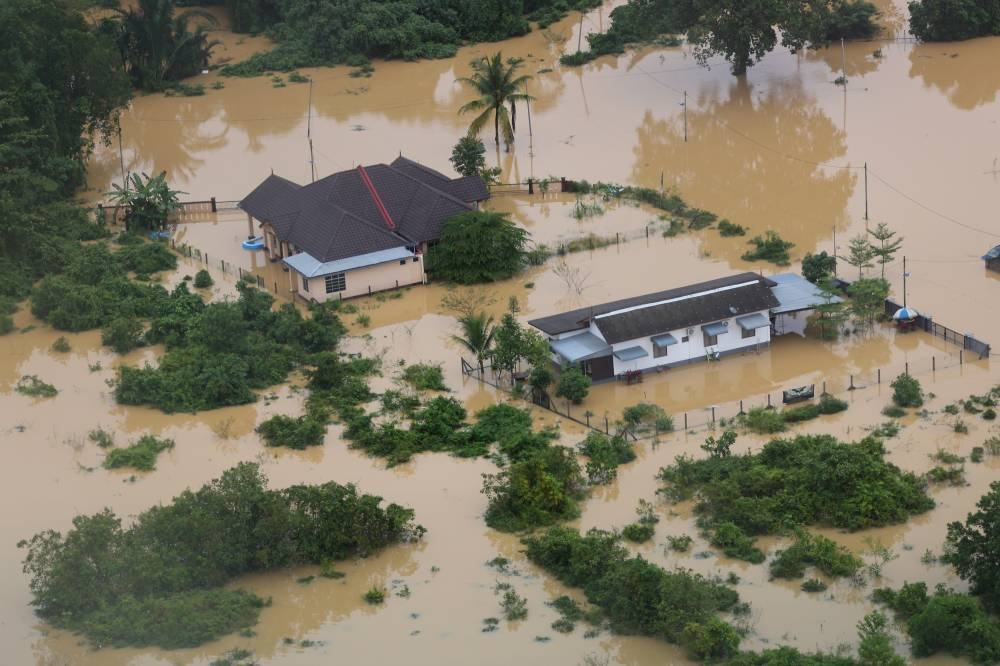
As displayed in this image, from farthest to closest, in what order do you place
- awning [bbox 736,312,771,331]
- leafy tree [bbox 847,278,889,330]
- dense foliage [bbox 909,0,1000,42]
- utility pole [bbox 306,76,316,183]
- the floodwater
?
dense foliage [bbox 909,0,1000,42] → utility pole [bbox 306,76,316,183] → leafy tree [bbox 847,278,889,330] → awning [bbox 736,312,771,331] → the floodwater

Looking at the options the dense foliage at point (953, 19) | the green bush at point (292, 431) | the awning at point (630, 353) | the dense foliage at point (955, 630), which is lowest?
the dense foliage at point (955, 630)

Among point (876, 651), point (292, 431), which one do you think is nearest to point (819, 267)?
→ point (292, 431)

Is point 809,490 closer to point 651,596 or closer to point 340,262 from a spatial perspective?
point 651,596

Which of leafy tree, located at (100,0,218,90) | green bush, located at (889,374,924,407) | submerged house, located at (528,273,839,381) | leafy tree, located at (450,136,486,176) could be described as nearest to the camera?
green bush, located at (889,374,924,407)

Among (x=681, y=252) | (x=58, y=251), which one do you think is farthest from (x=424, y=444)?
(x=58, y=251)

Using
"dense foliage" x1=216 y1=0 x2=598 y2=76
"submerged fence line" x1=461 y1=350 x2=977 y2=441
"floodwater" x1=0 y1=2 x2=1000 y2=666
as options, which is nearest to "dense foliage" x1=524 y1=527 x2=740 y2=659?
"floodwater" x1=0 y1=2 x2=1000 y2=666

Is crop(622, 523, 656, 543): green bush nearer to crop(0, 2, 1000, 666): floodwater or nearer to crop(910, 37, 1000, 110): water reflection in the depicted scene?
crop(0, 2, 1000, 666): floodwater

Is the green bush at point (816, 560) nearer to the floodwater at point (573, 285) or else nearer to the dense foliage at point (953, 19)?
the floodwater at point (573, 285)

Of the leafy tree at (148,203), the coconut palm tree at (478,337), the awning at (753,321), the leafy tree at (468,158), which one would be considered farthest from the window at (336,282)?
the awning at (753,321)
